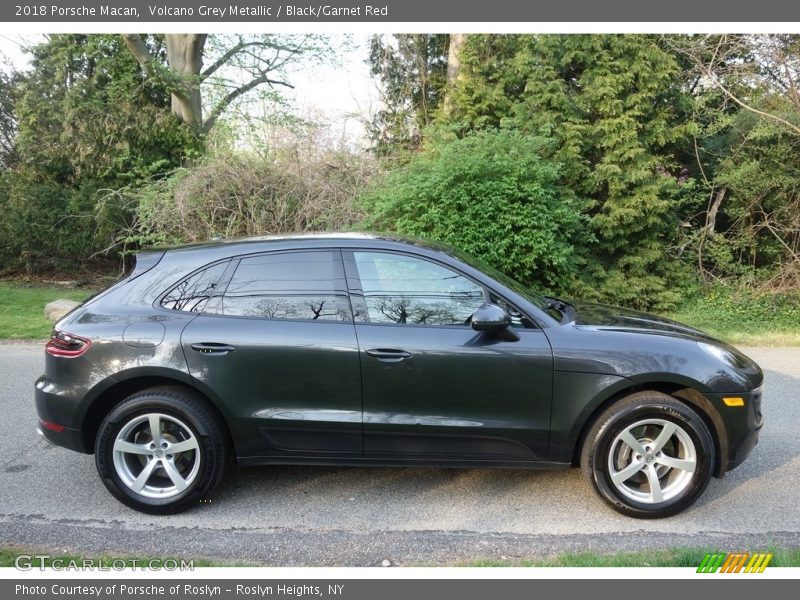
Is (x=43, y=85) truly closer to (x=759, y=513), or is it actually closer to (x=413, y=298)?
(x=413, y=298)

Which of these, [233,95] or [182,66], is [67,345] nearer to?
[182,66]

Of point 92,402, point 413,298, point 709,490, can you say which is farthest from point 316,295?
point 709,490

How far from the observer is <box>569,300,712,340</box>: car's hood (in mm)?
3684

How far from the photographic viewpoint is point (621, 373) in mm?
3424

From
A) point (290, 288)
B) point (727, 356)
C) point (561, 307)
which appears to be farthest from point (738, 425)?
point (290, 288)

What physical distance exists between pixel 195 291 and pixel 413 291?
4.57 ft

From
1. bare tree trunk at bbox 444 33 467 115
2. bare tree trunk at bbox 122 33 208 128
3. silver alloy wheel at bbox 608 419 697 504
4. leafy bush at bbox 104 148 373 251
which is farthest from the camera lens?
bare tree trunk at bbox 122 33 208 128

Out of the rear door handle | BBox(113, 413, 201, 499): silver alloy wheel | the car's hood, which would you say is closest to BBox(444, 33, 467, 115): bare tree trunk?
the car's hood

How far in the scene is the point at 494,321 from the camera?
131 inches

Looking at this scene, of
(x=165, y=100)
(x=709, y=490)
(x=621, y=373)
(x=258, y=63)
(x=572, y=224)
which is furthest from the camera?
(x=258, y=63)

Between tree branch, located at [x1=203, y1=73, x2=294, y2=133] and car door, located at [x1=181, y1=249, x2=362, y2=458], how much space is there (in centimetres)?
1225

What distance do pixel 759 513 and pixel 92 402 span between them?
4.15 metres

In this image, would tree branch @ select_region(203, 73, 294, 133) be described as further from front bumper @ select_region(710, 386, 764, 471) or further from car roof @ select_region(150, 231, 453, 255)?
front bumper @ select_region(710, 386, 764, 471)

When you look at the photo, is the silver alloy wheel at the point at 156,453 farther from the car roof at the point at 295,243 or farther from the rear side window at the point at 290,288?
the car roof at the point at 295,243
